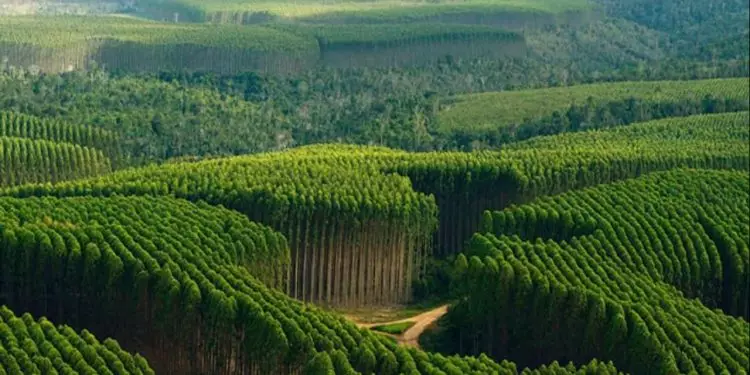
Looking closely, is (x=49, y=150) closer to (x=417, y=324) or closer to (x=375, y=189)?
(x=375, y=189)

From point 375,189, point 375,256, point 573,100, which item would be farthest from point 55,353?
point 573,100

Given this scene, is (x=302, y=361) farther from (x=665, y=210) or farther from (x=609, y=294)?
(x=665, y=210)

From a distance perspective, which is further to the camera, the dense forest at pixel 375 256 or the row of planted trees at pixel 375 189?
the row of planted trees at pixel 375 189

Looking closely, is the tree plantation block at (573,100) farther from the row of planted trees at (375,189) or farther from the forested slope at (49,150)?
the forested slope at (49,150)

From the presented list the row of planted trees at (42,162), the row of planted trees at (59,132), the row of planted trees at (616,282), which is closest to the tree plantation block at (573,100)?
the row of planted trees at (59,132)

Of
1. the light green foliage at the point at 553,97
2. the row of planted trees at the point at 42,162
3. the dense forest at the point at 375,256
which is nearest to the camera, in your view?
the dense forest at the point at 375,256

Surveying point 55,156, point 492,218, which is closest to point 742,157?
point 492,218
